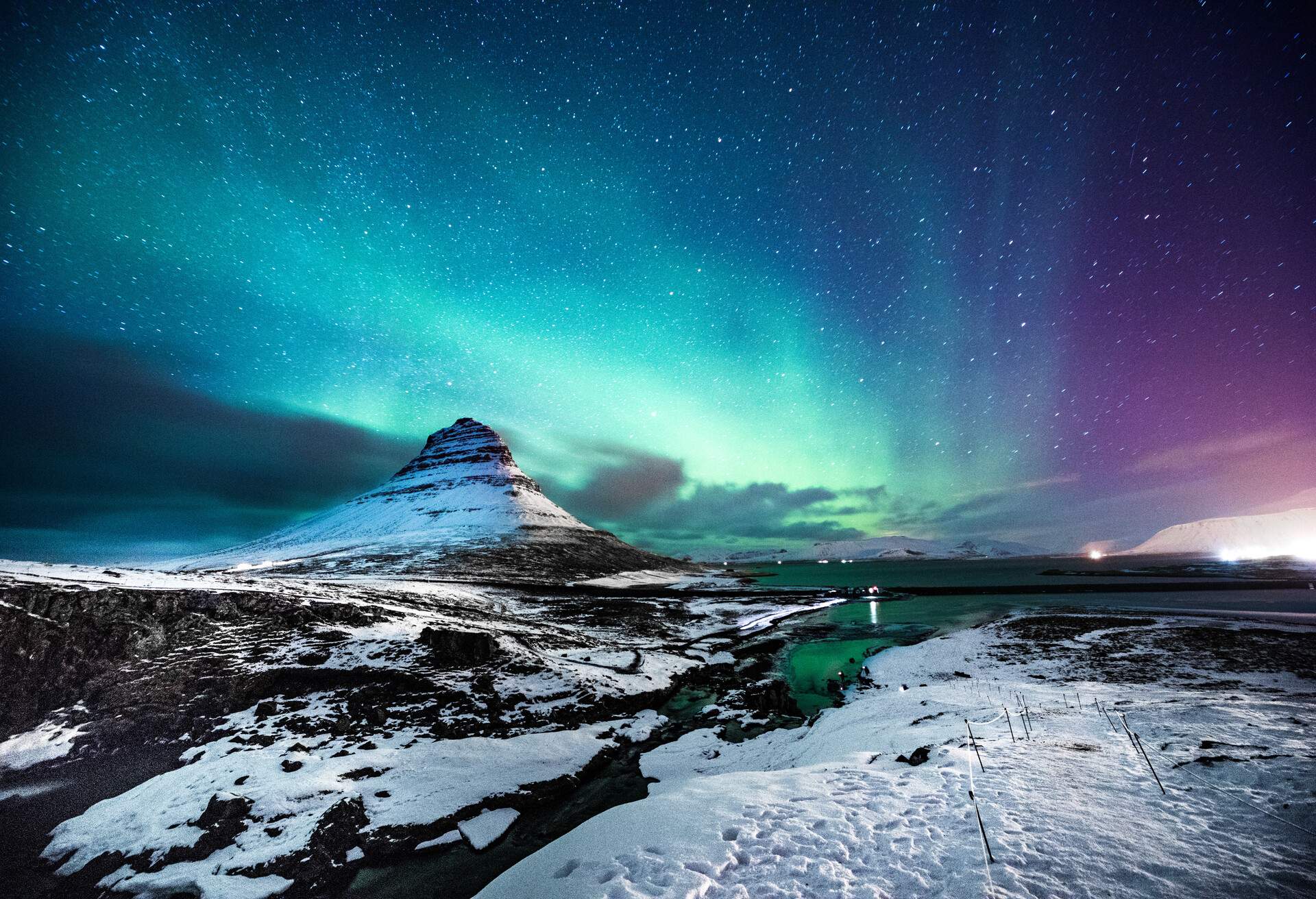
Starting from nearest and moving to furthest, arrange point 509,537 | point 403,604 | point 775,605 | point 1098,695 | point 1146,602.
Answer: point 1098,695 < point 403,604 < point 1146,602 < point 775,605 < point 509,537

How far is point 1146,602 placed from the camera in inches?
2180

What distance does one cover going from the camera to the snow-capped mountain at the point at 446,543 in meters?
96.5

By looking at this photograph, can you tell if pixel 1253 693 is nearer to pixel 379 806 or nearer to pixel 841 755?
pixel 841 755

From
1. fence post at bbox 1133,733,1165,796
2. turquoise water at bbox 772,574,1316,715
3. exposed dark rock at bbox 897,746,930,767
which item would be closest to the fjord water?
turquoise water at bbox 772,574,1316,715

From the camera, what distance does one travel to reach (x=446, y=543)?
123 meters

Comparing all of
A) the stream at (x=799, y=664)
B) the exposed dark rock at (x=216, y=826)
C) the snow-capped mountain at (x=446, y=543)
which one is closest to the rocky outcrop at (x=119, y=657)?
the exposed dark rock at (x=216, y=826)

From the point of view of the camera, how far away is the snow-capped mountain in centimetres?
9650

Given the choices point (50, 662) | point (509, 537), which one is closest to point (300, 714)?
point (50, 662)

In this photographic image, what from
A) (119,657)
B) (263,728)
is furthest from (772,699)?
(119,657)

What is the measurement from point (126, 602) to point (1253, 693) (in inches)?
1730

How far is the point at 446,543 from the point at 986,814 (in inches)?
5238

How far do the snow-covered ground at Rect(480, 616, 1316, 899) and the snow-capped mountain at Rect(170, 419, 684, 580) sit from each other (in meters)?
81.6

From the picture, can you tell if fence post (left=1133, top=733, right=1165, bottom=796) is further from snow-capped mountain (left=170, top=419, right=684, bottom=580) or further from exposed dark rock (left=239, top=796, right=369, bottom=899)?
snow-capped mountain (left=170, top=419, right=684, bottom=580)

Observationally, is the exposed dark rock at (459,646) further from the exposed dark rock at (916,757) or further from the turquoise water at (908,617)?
the exposed dark rock at (916,757)
